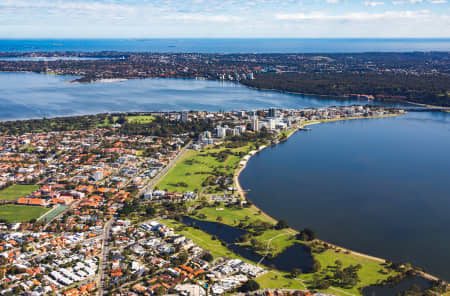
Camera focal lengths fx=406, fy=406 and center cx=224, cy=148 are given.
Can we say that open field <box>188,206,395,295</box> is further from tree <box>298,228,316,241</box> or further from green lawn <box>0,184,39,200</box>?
green lawn <box>0,184,39,200</box>

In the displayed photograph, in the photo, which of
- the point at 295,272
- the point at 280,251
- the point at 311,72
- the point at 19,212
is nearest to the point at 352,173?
the point at 280,251

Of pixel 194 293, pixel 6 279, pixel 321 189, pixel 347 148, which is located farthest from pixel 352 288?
pixel 347 148

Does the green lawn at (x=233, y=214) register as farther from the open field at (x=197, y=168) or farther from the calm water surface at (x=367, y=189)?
the open field at (x=197, y=168)

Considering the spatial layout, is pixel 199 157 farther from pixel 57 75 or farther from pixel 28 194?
pixel 57 75

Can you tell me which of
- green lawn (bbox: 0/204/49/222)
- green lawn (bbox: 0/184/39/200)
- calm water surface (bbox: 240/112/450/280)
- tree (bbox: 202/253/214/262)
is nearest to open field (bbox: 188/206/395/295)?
calm water surface (bbox: 240/112/450/280)

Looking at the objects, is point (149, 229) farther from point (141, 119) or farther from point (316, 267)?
→ point (141, 119)
